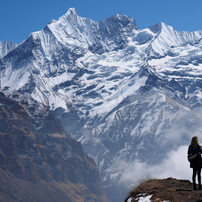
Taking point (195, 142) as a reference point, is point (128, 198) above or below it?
below

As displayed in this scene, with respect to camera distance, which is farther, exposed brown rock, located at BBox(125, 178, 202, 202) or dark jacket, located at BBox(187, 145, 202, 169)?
dark jacket, located at BBox(187, 145, 202, 169)

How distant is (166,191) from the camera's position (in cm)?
3334

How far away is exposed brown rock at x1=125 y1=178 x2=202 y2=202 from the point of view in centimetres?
3114

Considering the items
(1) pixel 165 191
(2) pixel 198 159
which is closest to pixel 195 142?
(2) pixel 198 159

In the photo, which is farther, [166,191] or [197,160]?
[197,160]

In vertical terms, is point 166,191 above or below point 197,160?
below

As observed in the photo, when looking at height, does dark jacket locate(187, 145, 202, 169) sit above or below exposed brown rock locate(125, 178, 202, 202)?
above

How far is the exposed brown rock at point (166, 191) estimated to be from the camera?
1226 inches

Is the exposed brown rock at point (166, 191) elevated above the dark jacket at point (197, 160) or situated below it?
below

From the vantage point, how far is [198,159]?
34312 mm

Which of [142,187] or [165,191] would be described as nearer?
[165,191]

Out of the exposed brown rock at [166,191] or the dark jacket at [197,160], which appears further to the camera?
the dark jacket at [197,160]

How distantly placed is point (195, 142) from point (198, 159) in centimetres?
107

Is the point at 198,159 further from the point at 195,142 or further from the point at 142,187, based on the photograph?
the point at 142,187
